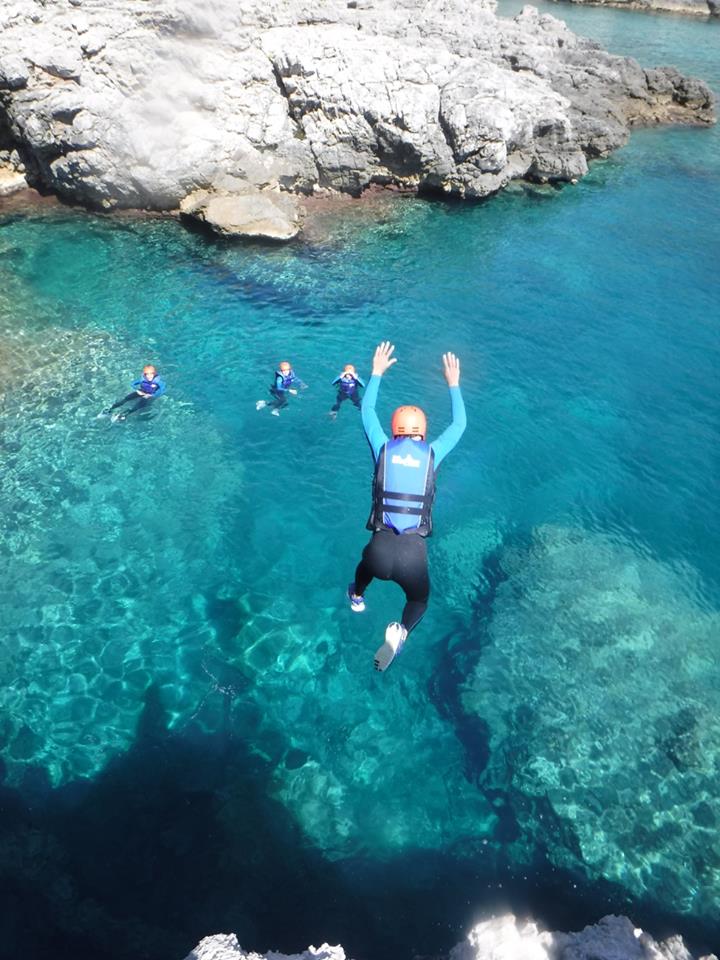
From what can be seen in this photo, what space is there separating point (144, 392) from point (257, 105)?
14556 mm

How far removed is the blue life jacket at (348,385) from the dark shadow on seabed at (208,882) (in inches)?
325

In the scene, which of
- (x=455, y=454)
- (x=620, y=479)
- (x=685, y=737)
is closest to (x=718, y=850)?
(x=685, y=737)

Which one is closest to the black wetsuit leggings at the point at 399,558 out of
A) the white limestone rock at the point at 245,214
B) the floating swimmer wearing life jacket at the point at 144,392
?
the floating swimmer wearing life jacket at the point at 144,392

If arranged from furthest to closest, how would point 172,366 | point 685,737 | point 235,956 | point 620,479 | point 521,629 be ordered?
1. point 172,366
2. point 620,479
3. point 521,629
4. point 685,737
5. point 235,956

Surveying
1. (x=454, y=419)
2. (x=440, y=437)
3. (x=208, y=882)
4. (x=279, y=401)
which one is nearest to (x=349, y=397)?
(x=279, y=401)

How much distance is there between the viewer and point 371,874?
808cm

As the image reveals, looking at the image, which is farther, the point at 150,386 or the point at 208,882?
the point at 150,386

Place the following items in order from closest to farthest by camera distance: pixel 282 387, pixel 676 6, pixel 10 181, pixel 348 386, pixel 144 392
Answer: pixel 348 386 → pixel 144 392 → pixel 282 387 → pixel 10 181 → pixel 676 6

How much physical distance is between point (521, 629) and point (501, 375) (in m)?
7.76

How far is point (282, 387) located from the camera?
1471 centimetres

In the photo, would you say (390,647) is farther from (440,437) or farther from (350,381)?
(350,381)

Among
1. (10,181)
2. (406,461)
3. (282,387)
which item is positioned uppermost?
(406,461)

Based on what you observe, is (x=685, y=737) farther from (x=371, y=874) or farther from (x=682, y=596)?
(x=371, y=874)

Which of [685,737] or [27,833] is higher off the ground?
[685,737]
